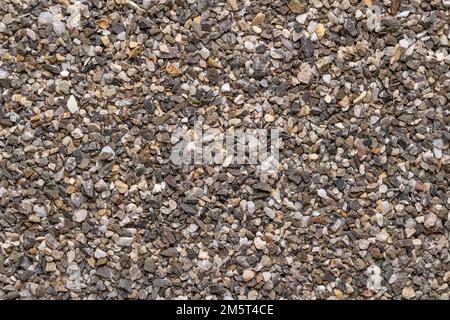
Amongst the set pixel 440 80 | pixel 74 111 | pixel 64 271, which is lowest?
pixel 64 271

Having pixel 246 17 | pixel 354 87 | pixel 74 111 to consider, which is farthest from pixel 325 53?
pixel 74 111

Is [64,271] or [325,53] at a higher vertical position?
[325,53]

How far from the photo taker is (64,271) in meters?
2.34

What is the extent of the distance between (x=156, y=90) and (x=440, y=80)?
1018 mm

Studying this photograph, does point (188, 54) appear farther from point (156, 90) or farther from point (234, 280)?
point (234, 280)

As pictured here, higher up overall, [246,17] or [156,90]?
[246,17]

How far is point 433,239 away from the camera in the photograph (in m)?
2.38

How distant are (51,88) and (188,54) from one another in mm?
500

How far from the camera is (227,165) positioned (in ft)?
7.73

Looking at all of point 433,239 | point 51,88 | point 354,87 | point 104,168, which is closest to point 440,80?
point 354,87

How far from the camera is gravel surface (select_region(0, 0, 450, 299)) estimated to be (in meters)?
2.34

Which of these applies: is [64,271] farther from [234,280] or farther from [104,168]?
[234,280]

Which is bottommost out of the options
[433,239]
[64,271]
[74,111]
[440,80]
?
[64,271]

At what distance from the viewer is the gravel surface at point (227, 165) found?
234cm
